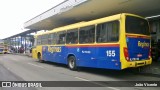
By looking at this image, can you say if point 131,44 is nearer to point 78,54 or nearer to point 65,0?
point 78,54

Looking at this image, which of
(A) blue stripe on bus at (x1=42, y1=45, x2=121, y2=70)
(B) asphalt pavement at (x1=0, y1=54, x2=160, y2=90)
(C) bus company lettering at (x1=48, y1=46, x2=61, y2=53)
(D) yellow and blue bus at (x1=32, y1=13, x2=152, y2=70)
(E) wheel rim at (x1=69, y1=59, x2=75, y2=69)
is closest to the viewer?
(B) asphalt pavement at (x1=0, y1=54, x2=160, y2=90)

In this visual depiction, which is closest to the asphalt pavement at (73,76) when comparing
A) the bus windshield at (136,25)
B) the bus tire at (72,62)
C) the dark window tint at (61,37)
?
the bus tire at (72,62)

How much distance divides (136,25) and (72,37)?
4.89 m

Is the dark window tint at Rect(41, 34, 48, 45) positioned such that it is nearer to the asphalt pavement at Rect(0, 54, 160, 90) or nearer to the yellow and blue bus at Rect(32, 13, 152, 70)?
the yellow and blue bus at Rect(32, 13, 152, 70)

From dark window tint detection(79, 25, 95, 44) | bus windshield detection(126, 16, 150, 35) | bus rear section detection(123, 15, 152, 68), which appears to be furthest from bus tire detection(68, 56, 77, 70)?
bus windshield detection(126, 16, 150, 35)

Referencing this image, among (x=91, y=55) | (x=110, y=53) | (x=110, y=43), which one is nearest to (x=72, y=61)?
(x=91, y=55)

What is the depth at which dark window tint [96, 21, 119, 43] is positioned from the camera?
12086 millimetres

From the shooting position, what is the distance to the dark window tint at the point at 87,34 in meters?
14.0

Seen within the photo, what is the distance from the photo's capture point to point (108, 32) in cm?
1253

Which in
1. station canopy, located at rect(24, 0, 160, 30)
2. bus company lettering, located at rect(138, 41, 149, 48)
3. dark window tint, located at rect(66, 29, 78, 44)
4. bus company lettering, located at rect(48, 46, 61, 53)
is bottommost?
bus company lettering, located at rect(48, 46, 61, 53)

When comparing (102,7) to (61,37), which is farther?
(61,37)

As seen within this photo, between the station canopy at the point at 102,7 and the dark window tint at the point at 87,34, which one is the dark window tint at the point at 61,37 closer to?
the station canopy at the point at 102,7

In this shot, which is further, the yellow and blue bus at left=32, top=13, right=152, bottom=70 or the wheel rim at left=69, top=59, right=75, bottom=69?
the wheel rim at left=69, top=59, right=75, bottom=69

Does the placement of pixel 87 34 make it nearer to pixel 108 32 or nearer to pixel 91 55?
pixel 91 55
